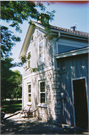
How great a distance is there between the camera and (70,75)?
25.0 ft

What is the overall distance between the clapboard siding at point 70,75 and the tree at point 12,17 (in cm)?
285

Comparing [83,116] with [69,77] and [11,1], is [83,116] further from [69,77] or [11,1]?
[11,1]

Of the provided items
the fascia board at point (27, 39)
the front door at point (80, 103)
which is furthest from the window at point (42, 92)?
the fascia board at point (27, 39)

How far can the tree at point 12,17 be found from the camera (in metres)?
7.60

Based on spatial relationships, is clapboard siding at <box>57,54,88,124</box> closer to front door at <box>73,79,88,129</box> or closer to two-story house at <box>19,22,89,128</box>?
two-story house at <box>19,22,89,128</box>

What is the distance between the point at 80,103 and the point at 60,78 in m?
2.15

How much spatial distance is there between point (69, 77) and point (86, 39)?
4160 mm

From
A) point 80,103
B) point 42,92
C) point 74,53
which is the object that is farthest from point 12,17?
point 80,103

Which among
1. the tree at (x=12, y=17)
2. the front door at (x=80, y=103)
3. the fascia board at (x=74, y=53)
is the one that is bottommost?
the front door at (x=80, y=103)

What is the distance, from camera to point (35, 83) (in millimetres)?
11023

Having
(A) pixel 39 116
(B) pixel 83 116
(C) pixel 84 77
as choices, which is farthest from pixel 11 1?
(A) pixel 39 116

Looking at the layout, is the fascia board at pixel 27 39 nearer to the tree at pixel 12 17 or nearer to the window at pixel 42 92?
the tree at pixel 12 17

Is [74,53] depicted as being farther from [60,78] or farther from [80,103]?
[80,103]

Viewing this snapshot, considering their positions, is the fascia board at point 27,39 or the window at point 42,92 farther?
the fascia board at point 27,39
